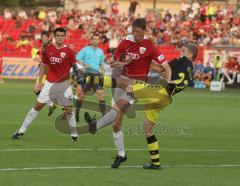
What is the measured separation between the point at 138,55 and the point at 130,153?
7.64 feet

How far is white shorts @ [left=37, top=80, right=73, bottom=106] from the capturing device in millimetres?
15156

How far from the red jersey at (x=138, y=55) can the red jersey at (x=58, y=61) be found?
3.55 meters

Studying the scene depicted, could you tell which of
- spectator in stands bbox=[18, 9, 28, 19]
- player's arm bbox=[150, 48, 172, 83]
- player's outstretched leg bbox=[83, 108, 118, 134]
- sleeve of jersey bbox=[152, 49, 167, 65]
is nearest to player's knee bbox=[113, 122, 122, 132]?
player's arm bbox=[150, 48, 172, 83]

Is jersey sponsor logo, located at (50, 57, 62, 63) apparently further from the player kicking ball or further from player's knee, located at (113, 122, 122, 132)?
player's knee, located at (113, 122, 122, 132)

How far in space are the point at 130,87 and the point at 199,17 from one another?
3238 centimetres

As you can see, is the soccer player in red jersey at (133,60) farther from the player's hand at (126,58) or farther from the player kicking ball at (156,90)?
the player kicking ball at (156,90)

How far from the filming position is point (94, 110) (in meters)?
21.4

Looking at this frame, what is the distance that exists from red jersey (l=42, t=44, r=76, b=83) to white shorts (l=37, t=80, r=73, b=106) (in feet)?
0.50

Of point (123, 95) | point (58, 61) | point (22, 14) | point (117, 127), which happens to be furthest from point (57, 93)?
point (22, 14)

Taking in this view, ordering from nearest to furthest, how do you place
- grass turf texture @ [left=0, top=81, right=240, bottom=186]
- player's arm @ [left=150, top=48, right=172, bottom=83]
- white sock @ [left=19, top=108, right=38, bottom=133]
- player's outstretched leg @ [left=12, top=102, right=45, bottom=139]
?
grass turf texture @ [left=0, top=81, right=240, bottom=186], player's arm @ [left=150, top=48, right=172, bottom=83], player's outstretched leg @ [left=12, top=102, right=45, bottom=139], white sock @ [left=19, top=108, right=38, bottom=133]

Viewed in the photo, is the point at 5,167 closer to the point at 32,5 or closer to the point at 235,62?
the point at 235,62

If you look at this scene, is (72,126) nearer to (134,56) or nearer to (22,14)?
(134,56)

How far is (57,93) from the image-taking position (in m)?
15.4

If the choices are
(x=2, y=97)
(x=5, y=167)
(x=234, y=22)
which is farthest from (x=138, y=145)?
(x=234, y=22)
